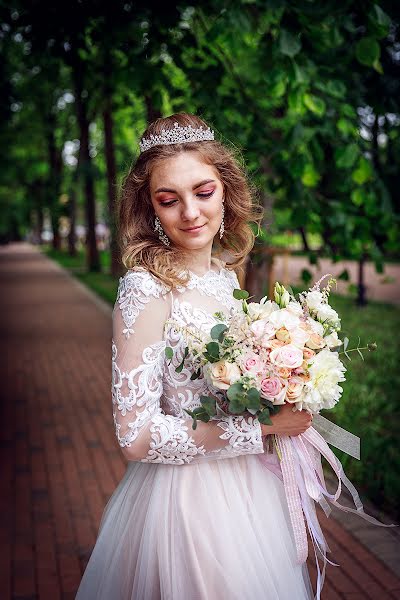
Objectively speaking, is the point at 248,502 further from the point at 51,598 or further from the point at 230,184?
the point at 51,598

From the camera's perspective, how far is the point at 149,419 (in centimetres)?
186

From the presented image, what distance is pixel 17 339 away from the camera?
1135 cm

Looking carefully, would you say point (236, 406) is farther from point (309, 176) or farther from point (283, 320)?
point (309, 176)

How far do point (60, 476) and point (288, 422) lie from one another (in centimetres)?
355

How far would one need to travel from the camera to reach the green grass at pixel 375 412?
4586 millimetres

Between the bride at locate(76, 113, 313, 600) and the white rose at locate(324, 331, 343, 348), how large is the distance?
207 millimetres

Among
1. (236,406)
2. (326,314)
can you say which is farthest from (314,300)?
(236,406)

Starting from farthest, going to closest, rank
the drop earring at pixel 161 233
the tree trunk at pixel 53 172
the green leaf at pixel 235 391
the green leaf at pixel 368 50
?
the tree trunk at pixel 53 172 < the green leaf at pixel 368 50 < the drop earring at pixel 161 233 < the green leaf at pixel 235 391

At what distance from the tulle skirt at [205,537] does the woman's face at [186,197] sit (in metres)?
0.71

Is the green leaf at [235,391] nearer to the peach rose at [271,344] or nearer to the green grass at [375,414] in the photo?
the peach rose at [271,344]

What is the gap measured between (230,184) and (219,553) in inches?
46.4

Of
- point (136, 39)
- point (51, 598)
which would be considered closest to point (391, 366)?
point (136, 39)

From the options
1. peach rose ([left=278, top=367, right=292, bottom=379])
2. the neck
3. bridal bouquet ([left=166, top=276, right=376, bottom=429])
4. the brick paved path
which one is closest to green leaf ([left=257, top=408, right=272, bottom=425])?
bridal bouquet ([left=166, top=276, right=376, bottom=429])

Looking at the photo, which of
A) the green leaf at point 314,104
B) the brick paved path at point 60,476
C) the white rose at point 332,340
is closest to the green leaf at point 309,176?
the green leaf at point 314,104
